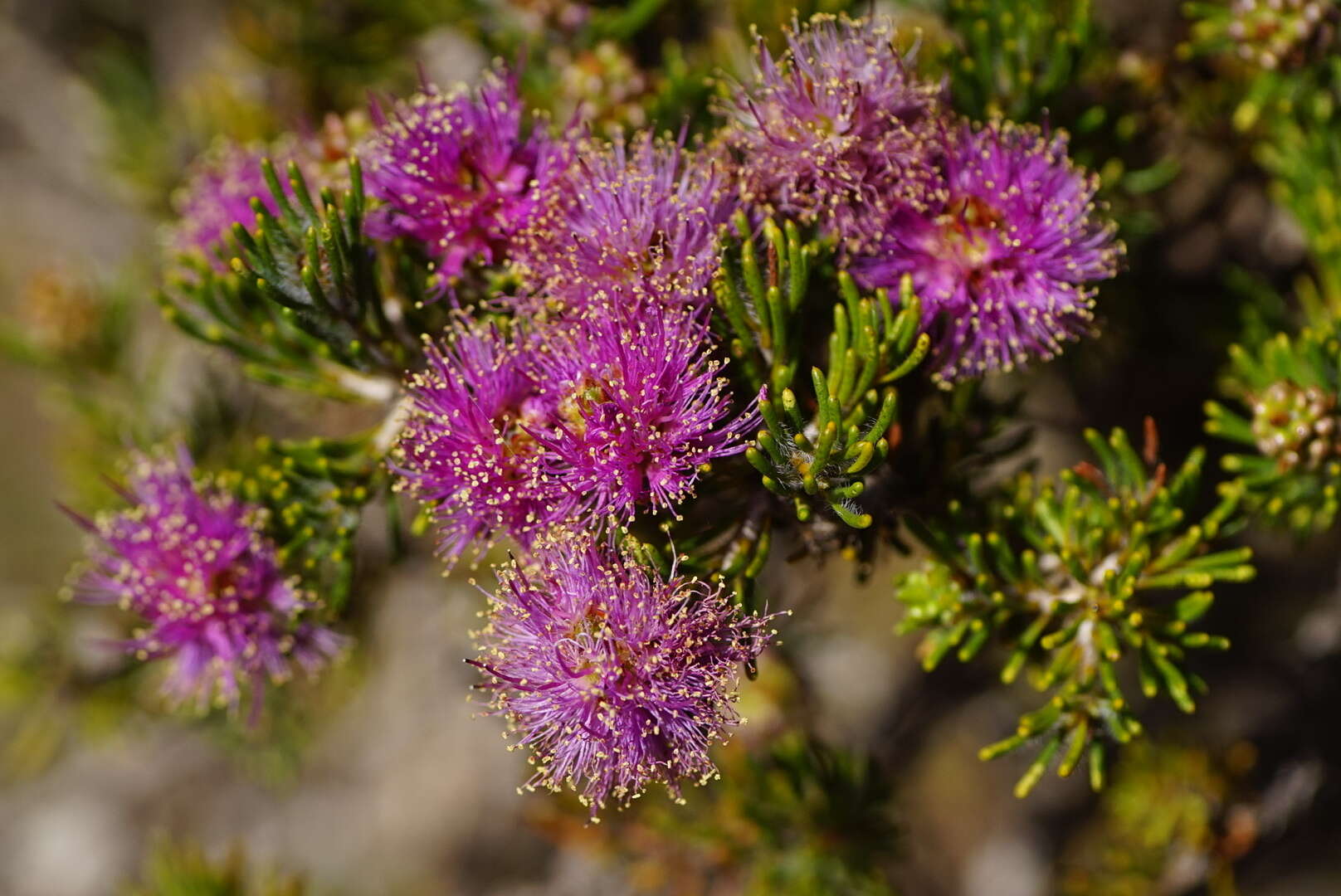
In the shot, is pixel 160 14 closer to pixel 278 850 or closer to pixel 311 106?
pixel 311 106

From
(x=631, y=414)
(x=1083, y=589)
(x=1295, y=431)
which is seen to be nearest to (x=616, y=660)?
(x=631, y=414)

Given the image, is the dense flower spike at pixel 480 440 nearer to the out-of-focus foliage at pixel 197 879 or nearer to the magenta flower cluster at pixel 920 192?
the magenta flower cluster at pixel 920 192

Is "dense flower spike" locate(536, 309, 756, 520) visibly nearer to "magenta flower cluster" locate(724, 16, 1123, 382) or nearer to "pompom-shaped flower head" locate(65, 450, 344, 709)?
"magenta flower cluster" locate(724, 16, 1123, 382)

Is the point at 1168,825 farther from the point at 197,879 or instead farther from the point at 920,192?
the point at 197,879

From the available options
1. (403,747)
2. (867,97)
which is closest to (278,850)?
(403,747)

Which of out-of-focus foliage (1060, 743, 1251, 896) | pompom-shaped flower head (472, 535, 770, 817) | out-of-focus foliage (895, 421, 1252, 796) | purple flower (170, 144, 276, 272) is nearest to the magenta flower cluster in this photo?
out-of-focus foliage (895, 421, 1252, 796)
